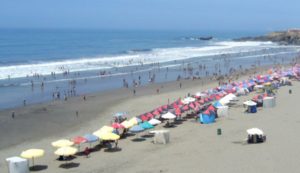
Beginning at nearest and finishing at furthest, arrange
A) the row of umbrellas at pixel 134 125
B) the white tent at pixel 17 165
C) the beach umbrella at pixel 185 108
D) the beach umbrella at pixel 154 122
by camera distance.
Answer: the white tent at pixel 17 165, the row of umbrellas at pixel 134 125, the beach umbrella at pixel 154 122, the beach umbrella at pixel 185 108

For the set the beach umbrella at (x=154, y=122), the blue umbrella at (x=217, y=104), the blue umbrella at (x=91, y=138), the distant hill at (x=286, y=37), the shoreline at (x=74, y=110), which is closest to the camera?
the blue umbrella at (x=91, y=138)

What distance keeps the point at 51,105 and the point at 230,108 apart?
1147 centimetres

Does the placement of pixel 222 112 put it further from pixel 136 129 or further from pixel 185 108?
pixel 136 129

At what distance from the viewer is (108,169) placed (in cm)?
1633

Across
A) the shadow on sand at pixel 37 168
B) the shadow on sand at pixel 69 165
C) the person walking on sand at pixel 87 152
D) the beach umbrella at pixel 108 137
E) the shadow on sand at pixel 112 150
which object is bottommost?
the shadow on sand at pixel 37 168

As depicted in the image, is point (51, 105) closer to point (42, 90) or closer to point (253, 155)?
point (42, 90)

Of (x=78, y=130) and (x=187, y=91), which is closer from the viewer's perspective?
(x=78, y=130)

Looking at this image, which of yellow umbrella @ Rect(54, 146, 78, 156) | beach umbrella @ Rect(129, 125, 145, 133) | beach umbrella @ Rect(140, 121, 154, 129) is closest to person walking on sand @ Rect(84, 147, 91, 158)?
yellow umbrella @ Rect(54, 146, 78, 156)

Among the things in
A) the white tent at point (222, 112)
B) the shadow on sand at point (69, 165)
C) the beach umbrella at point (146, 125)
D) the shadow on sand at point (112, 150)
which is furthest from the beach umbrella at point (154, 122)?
the shadow on sand at point (69, 165)

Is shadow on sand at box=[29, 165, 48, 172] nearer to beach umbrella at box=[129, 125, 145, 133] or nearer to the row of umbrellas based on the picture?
the row of umbrellas

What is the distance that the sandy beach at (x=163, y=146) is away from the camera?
16328 millimetres

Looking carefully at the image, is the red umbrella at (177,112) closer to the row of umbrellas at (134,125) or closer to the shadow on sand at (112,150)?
the row of umbrellas at (134,125)

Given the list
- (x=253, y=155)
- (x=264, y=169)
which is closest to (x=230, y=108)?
(x=253, y=155)

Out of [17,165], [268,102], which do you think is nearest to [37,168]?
[17,165]
